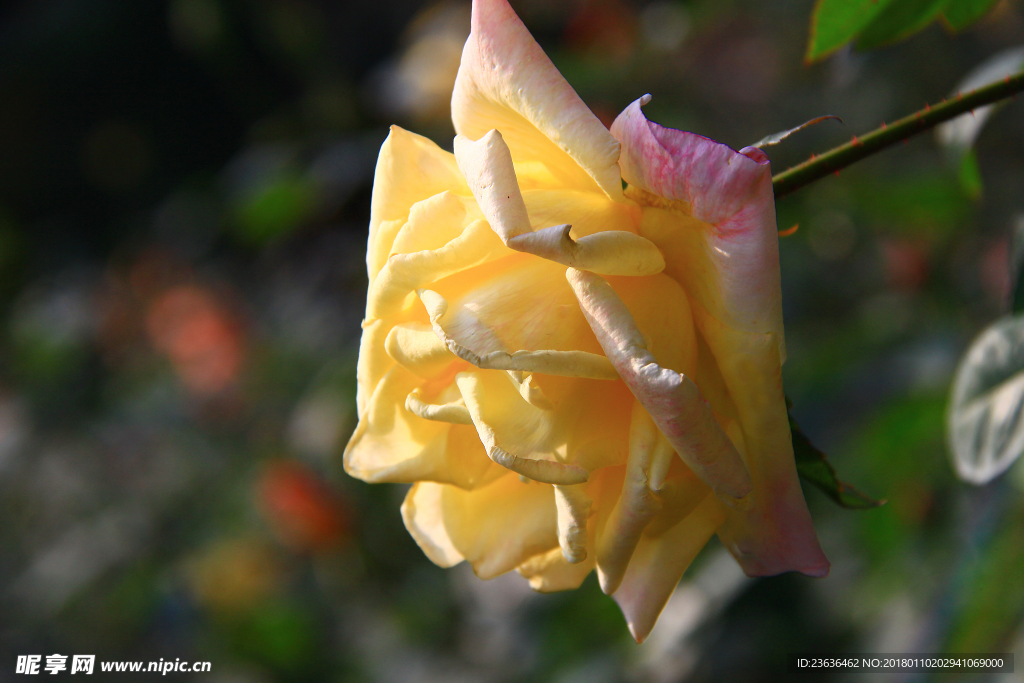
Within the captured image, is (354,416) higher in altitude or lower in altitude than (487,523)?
higher

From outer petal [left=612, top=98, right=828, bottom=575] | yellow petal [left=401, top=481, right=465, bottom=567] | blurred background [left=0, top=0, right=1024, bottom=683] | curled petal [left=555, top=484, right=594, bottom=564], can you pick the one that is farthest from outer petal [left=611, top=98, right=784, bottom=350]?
blurred background [left=0, top=0, right=1024, bottom=683]

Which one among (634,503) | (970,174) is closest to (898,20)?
(970,174)

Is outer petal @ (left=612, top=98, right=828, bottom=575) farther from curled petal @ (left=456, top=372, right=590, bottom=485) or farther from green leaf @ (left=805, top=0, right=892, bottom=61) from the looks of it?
green leaf @ (left=805, top=0, right=892, bottom=61)

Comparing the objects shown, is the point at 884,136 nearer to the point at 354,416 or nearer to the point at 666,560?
the point at 666,560

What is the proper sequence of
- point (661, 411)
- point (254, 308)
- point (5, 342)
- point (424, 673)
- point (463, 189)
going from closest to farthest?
point (661, 411) → point (463, 189) → point (424, 673) → point (254, 308) → point (5, 342)

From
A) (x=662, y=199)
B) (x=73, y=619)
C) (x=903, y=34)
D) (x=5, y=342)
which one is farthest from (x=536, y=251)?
(x=5, y=342)

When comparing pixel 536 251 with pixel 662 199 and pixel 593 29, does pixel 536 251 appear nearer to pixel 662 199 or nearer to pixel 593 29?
pixel 662 199
